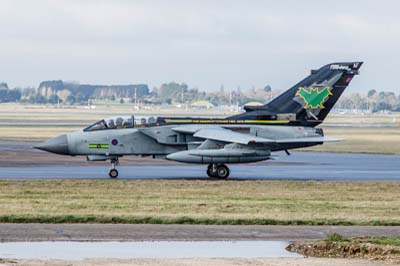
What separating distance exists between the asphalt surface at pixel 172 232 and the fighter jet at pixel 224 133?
12540 millimetres

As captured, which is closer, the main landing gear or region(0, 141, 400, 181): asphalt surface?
the main landing gear

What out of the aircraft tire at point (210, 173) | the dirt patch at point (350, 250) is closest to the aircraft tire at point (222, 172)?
the aircraft tire at point (210, 173)

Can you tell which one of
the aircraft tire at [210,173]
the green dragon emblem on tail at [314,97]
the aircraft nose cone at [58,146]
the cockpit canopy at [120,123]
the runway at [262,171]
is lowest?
the runway at [262,171]

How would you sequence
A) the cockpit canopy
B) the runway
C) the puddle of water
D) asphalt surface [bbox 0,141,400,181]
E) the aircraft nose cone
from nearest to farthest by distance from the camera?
the puddle of water < the aircraft nose cone < the runway < the cockpit canopy < asphalt surface [bbox 0,141,400,181]

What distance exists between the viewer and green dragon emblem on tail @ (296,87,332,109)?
3419cm

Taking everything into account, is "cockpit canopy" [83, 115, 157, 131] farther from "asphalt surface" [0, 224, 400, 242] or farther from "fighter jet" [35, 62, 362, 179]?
"asphalt surface" [0, 224, 400, 242]

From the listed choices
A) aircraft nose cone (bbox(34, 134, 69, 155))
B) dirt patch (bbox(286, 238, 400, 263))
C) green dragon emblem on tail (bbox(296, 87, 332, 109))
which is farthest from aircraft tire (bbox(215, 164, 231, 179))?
dirt patch (bbox(286, 238, 400, 263))

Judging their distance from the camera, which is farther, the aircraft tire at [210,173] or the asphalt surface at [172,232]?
the aircraft tire at [210,173]

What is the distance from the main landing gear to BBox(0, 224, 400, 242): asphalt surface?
13.3m

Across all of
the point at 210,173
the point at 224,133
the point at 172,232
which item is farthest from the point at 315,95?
the point at 172,232

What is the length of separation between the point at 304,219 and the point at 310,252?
14.9 feet

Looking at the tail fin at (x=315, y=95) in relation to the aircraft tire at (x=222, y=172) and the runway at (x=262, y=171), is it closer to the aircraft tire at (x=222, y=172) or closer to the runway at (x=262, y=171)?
the runway at (x=262, y=171)

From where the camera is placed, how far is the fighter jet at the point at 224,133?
32594mm

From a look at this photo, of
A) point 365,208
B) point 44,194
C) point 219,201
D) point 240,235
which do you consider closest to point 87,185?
point 44,194
